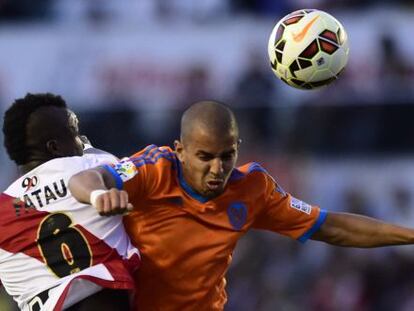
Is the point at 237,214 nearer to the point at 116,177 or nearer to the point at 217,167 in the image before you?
the point at 217,167

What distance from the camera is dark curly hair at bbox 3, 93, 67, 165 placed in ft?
22.1

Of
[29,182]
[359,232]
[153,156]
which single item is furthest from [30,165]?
[359,232]

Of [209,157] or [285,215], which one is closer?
[209,157]

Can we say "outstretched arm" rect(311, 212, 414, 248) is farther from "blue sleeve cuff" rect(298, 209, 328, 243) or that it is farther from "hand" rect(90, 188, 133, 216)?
"hand" rect(90, 188, 133, 216)

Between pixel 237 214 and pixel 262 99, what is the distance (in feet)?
24.3

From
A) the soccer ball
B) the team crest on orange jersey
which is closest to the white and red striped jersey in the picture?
the team crest on orange jersey

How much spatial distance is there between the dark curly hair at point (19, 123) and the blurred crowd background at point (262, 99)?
662 cm

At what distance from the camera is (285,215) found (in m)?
7.17

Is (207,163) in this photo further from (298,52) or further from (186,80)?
(186,80)

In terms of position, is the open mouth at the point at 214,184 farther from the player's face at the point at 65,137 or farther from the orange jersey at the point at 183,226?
the player's face at the point at 65,137

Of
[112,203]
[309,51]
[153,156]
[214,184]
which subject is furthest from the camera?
[309,51]

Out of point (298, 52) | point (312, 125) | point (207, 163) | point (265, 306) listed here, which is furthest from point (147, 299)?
point (312, 125)

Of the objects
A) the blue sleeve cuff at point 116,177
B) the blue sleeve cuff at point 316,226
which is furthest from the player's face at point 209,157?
the blue sleeve cuff at point 316,226

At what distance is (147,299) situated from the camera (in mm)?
6941
